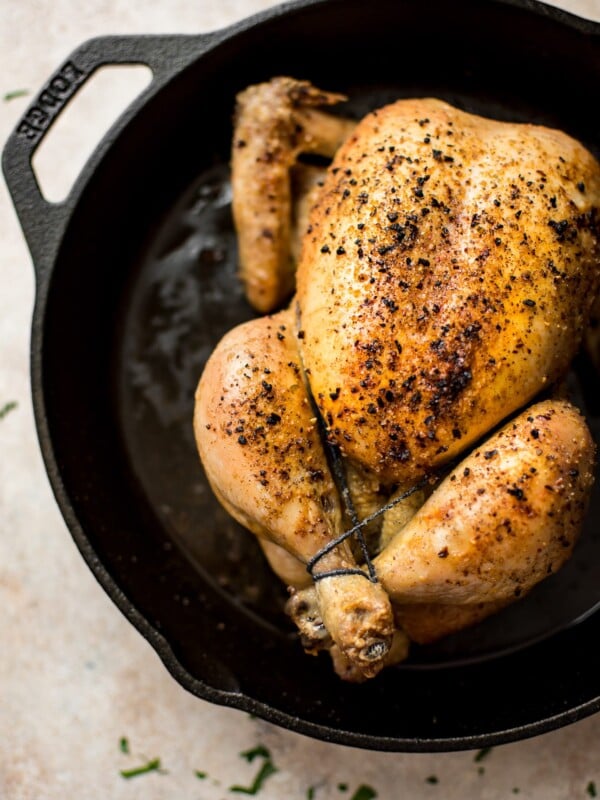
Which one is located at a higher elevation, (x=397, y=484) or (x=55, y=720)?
(x=397, y=484)

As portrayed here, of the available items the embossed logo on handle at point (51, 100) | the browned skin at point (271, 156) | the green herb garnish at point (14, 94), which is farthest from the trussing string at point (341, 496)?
the green herb garnish at point (14, 94)

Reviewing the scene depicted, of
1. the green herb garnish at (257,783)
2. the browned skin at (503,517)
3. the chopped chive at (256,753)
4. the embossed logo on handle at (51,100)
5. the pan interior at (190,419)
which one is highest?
the embossed logo on handle at (51,100)

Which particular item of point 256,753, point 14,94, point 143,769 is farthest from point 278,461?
point 14,94

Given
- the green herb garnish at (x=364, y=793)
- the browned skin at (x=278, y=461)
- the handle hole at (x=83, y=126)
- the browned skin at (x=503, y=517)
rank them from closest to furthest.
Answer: the browned skin at (x=503, y=517), the browned skin at (x=278, y=461), the green herb garnish at (x=364, y=793), the handle hole at (x=83, y=126)

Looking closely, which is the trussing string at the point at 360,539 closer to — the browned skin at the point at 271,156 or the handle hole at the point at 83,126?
the browned skin at the point at 271,156

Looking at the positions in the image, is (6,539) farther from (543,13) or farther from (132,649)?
(543,13)

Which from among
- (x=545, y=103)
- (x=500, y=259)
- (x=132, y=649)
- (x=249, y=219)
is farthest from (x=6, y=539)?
(x=545, y=103)
